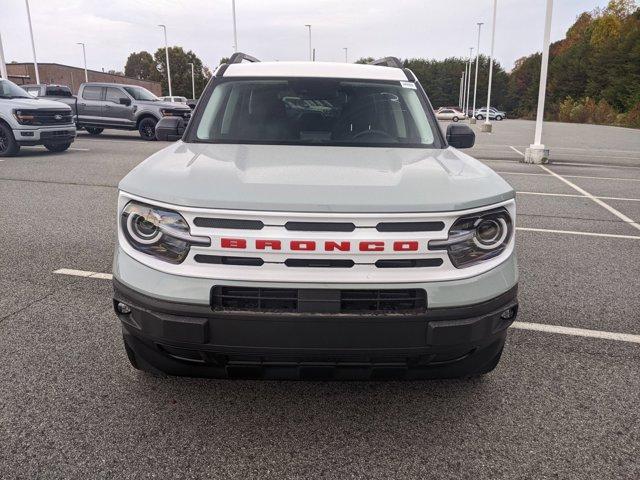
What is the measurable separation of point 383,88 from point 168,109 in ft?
53.5

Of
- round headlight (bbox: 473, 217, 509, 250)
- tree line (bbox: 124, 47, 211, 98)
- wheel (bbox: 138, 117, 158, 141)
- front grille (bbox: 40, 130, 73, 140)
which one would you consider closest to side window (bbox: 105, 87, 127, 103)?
wheel (bbox: 138, 117, 158, 141)

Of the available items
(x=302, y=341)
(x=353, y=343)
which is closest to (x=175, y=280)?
(x=302, y=341)

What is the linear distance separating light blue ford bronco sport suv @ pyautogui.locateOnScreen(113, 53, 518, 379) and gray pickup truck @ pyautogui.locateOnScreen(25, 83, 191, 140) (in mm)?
17453

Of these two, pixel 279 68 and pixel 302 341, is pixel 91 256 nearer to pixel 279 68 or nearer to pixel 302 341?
pixel 279 68

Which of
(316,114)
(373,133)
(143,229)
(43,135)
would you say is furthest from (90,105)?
(143,229)

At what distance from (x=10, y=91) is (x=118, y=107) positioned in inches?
226

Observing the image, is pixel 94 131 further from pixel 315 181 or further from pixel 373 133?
pixel 315 181

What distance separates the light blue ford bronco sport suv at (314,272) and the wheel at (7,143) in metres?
12.4

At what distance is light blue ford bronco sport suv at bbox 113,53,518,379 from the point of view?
2168 millimetres

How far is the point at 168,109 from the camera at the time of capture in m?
18.9

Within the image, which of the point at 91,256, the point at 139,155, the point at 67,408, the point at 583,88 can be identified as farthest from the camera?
the point at 583,88

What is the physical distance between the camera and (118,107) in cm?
1909

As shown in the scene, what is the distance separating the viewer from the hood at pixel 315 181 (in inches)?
86.6

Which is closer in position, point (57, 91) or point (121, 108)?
point (121, 108)
